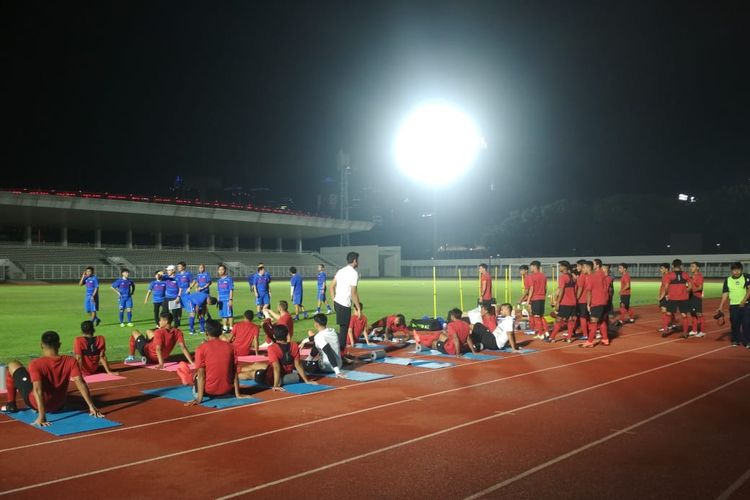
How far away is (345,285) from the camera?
467 inches

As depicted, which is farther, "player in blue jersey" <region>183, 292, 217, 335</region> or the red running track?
"player in blue jersey" <region>183, 292, 217, 335</region>

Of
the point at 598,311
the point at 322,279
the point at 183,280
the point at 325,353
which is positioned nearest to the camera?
the point at 325,353

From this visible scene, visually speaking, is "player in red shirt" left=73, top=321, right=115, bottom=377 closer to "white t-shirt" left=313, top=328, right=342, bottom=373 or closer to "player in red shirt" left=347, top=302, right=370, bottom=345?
"white t-shirt" left=313, top=328, right=342, bottom=373

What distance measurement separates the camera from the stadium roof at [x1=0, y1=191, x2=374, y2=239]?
2124 inches

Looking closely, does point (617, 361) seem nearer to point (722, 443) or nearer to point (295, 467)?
point (722, 443)

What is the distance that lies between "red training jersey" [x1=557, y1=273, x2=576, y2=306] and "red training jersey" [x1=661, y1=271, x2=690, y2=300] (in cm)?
279

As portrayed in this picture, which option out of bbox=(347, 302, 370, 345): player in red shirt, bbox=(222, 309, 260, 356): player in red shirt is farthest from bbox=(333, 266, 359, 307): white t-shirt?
bbox=(347, 302, 370, 345): player in red shirt

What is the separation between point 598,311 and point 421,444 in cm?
928

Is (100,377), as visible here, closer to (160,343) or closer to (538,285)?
(160,343)

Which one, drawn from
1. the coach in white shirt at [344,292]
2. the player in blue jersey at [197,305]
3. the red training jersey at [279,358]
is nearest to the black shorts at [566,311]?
the coach in white shirt at [344,292]

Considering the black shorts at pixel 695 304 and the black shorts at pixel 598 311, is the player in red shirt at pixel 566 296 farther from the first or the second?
the black shorts at pixel 695 304

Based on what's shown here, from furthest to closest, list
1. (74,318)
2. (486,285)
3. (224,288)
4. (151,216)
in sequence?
(151,216)
(74,318)
(224,288)
(486,285)

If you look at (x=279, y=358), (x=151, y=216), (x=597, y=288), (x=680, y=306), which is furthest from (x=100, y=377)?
(x=151, y=216)

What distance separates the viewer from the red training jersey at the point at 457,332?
42.3 ft
